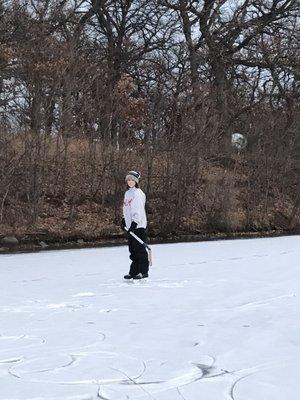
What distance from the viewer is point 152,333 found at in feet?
20.5

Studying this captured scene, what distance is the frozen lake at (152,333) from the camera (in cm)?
463

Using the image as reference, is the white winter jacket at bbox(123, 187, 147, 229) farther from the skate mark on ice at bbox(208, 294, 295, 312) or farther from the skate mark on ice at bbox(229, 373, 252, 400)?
the skate mark on ice at bbox(229, 373, 252, 400)

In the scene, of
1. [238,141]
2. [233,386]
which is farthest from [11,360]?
[238,141]

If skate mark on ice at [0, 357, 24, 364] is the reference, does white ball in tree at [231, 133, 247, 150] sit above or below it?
above

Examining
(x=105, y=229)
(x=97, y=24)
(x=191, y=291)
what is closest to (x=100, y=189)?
(x=105, y=229)

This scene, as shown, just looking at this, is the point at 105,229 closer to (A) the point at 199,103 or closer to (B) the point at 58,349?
(A) the point at 199,103

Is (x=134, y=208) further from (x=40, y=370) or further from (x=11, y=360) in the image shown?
(x=40, y=370)

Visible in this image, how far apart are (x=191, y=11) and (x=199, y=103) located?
12.1m

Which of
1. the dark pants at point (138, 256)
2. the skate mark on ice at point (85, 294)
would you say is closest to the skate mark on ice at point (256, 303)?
the skate mark on ice at point (85, 294)

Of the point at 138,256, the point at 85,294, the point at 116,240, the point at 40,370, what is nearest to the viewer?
the point at 40,370

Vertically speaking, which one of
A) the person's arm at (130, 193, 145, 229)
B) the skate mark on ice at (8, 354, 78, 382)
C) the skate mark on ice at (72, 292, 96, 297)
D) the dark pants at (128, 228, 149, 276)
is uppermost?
the person's arm at (130, 193, 145, 229)

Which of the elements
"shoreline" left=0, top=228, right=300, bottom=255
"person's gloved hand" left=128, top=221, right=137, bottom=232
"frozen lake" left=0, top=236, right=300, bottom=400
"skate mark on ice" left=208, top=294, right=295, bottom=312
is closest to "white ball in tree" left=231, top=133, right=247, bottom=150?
"shoreline" left=0, top=228, right=300, bottom=255

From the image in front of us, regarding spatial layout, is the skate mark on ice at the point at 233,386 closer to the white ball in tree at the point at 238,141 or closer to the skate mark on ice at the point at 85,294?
the skate mark on ice at the point at 85,294

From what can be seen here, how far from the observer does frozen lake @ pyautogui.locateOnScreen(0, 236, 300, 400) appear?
15.2ft
